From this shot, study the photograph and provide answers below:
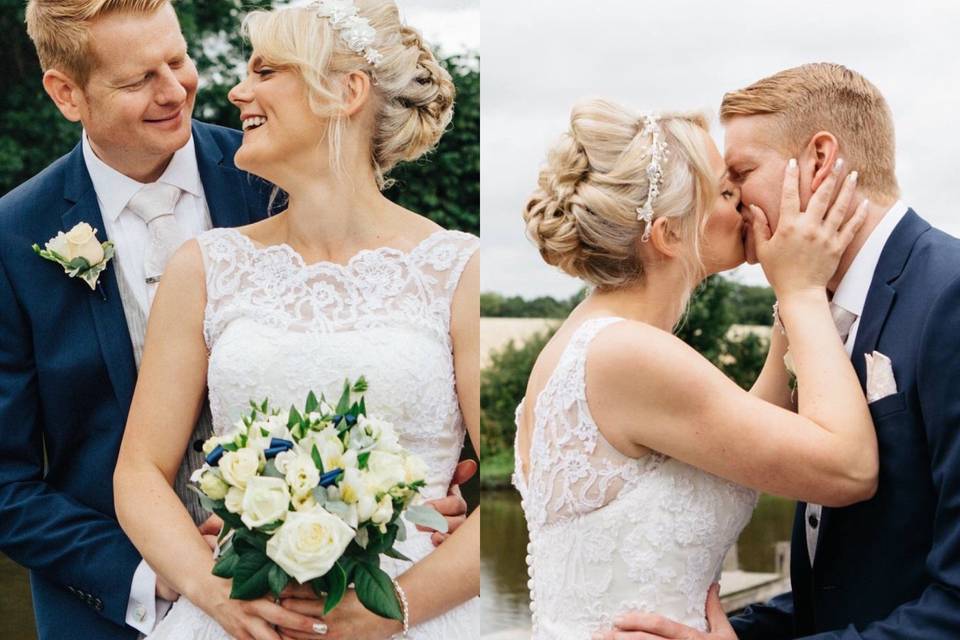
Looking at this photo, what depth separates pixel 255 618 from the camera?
2.71 metres

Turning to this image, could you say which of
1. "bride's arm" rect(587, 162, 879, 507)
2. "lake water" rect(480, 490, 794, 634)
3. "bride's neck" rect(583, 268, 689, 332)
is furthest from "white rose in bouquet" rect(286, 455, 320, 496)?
"lake water" rect(480, 490, 794, 634)

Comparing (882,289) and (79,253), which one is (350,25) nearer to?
(79,253)

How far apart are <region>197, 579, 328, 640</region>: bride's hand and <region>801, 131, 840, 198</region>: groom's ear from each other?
5.12 ft

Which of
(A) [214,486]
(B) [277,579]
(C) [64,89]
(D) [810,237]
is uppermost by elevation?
(C) [64,89]

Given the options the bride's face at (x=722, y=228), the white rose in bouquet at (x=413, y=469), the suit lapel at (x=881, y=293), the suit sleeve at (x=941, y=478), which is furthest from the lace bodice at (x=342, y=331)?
the suit sleeve at (x=941, y=478)

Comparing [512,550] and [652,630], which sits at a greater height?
[652,630]

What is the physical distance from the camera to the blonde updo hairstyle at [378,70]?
119 inches

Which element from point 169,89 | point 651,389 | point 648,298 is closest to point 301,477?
point 651,389

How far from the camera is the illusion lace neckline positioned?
3.05 metres

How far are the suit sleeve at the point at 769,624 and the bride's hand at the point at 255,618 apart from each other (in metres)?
1.08

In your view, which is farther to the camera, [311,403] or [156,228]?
[156,228]

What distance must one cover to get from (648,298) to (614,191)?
0.89 ft

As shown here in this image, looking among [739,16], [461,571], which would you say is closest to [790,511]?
[739,16]

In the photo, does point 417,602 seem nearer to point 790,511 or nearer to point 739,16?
point 739,16
